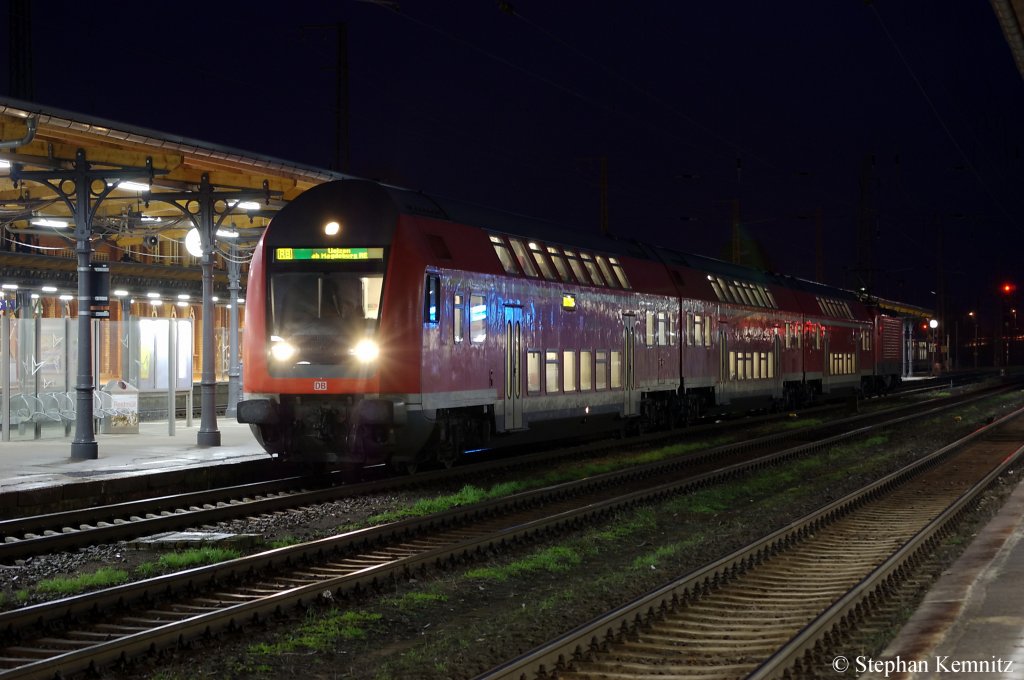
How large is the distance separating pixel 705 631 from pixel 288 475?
1041cm

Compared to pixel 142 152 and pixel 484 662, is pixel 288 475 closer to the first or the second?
pixel 142 152

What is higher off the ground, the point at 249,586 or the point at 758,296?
the point at 758,296

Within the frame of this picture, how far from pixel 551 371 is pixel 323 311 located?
492cm

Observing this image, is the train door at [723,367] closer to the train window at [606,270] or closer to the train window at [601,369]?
the train window at [606,270]

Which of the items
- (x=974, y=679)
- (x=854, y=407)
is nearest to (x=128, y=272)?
(x=854, y=407)

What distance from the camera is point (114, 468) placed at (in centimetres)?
1634

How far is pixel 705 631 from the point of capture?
830 cm

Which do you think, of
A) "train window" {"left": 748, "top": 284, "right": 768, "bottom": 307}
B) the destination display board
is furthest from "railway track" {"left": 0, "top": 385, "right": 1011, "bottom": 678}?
"train window" {"left": 748, "top": 284, "right": 768, "bottom": 307}

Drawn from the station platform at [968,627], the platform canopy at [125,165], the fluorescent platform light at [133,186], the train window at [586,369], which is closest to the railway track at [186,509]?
the train window at [586,369]

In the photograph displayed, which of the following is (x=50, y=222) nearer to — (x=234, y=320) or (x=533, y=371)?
(x=234, y=320)

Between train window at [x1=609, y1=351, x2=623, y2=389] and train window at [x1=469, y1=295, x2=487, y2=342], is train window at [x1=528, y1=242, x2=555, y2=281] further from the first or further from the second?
train window at [x1=609, y1=351, x2=623, y2=389]

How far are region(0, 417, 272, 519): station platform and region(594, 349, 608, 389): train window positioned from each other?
616 centimetres

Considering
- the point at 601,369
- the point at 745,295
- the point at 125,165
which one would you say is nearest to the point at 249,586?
the point at 125,165

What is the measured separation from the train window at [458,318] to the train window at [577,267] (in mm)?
4385
